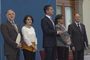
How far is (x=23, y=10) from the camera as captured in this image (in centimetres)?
579

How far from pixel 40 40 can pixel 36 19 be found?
23.1 inches

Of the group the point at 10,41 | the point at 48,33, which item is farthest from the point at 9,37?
the point at 48,33

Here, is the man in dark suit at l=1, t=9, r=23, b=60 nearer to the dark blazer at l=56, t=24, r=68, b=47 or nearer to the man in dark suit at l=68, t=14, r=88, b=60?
the dark blazer at l=56, t=24, r=68, b=47

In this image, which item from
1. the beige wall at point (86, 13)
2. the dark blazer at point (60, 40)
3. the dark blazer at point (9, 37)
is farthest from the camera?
the beige wall at point (86, 13)

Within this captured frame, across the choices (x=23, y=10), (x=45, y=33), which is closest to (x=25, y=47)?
(x=45, y=33)

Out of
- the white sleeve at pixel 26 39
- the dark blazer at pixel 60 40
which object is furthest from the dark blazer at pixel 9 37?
the dark blazer at pixel 60 40

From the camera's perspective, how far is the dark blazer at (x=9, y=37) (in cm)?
399

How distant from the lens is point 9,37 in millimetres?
4020

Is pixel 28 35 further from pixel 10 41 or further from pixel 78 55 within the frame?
pixel 78 55

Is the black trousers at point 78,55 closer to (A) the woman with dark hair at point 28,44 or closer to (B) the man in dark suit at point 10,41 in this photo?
(A) the woman with dark hair at point 28,44

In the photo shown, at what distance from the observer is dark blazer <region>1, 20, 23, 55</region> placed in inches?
157

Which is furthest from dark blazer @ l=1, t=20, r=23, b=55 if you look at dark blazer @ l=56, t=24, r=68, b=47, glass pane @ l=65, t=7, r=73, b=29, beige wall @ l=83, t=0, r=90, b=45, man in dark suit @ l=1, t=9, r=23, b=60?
beige wall @ l=83, t=0, r=90, b=45

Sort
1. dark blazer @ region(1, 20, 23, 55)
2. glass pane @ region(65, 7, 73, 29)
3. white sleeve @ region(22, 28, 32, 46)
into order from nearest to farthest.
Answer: dark blazer @ region(1, 20, 23, 55)
white sleeve @ region(22, 28, 32, 46)
glass pane @ region(65, 7, 73, 29)

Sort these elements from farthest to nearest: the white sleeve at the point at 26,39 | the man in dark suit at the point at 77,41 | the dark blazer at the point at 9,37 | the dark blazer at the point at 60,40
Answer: the man in dark suit at the point at 77,41
the dark blazer at the point at 60,40
the white sleeve at the point at 26,39
the dark blazer at the point at 9,37
